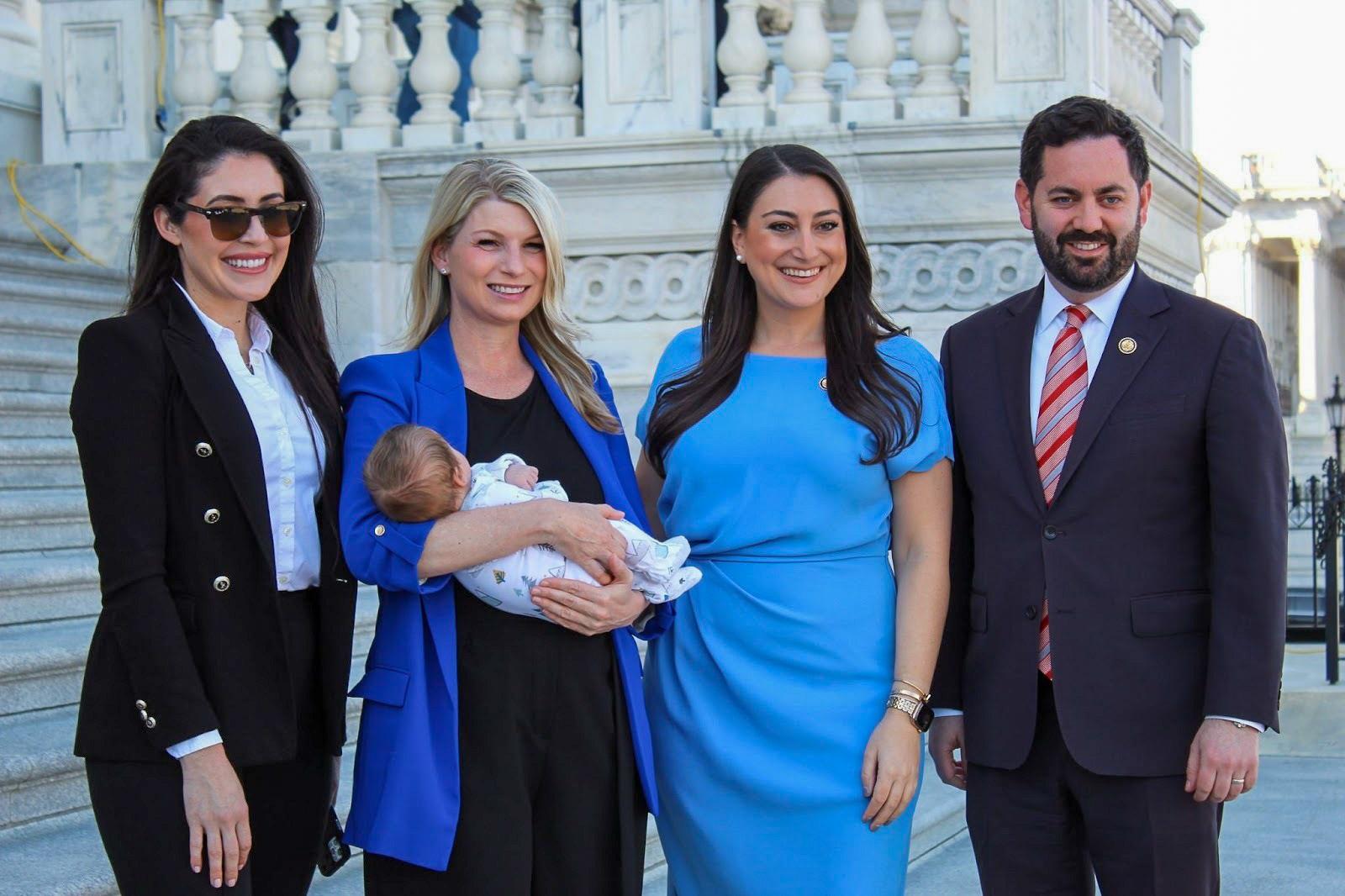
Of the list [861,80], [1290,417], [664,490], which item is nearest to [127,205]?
[861,80]

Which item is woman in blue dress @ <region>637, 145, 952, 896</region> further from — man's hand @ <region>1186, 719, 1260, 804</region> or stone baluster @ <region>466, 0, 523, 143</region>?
stone baluster @ <region>466, 0, 523, 143</region>

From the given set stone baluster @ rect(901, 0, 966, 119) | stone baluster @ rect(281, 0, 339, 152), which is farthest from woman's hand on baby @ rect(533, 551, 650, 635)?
stone baluster @ rect(281, 0, 339, 152)

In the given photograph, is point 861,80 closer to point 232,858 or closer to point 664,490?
point 664,490

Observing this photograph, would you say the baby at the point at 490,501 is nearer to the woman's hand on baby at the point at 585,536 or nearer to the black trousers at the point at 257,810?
the woman's hand on baby at the point at 585,536

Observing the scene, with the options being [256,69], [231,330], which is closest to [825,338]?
[231,330]

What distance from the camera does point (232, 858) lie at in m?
2.63

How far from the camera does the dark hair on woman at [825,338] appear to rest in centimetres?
318

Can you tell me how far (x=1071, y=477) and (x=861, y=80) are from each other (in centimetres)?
359

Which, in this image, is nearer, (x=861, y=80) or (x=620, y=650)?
(x=620, y=650)

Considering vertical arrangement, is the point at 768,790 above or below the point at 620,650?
below

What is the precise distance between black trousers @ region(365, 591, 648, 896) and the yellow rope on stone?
4818mm

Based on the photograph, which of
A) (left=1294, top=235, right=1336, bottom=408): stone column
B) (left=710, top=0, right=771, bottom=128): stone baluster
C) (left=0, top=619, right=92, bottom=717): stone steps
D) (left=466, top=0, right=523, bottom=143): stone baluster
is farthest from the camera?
(left=1294, top=235, right=1336, bottom=408): stone column

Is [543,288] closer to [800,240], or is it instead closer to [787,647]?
[800,240]

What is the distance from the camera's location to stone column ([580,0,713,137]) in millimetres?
6465
